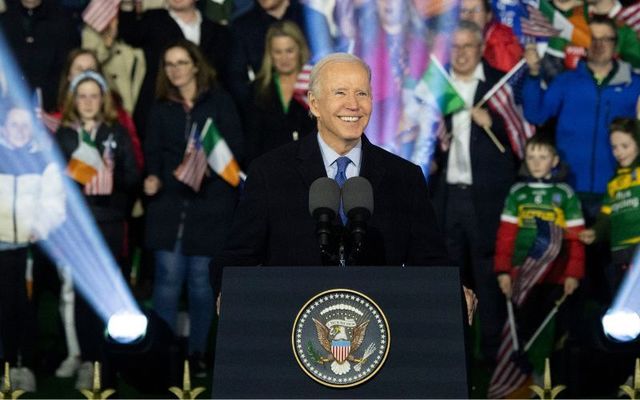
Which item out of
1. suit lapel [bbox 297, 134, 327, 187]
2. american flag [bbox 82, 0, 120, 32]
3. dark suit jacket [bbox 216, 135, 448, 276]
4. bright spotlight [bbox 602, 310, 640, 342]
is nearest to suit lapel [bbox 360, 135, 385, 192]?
dark suit jacket [bbox 216, 135, 448, 276]

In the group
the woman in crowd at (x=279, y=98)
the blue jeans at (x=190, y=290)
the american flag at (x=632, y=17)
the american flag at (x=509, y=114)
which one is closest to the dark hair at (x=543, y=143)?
the american flag at (x=509, y=114)

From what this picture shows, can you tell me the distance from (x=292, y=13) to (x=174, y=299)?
7.13 feet

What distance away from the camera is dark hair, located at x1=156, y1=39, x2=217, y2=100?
10.4m

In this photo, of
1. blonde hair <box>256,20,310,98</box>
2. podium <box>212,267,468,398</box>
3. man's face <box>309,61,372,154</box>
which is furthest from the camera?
blonde hair <box>256,20,310,98</box>

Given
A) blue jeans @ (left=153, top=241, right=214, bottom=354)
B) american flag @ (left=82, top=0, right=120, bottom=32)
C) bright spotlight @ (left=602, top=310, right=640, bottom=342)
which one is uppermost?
american flag @ (left=82, top=0, right=120, bottom=32)

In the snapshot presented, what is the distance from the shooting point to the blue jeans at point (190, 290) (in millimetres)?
10234

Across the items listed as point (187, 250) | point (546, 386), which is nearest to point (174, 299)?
point (187, 250)

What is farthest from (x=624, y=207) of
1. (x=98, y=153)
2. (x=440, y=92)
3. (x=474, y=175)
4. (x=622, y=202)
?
(x=98, y=153)

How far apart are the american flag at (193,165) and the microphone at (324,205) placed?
219 inches

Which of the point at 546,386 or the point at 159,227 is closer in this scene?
the point at 546,386

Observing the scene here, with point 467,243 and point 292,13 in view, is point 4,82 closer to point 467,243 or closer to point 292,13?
point 292,13

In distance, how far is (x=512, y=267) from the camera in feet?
33.9

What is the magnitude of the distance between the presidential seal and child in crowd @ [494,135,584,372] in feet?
19.1

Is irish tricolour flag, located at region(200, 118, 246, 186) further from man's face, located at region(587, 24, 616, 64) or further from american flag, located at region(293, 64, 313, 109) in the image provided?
man's face, located at region(587, 24, 616, 64)
